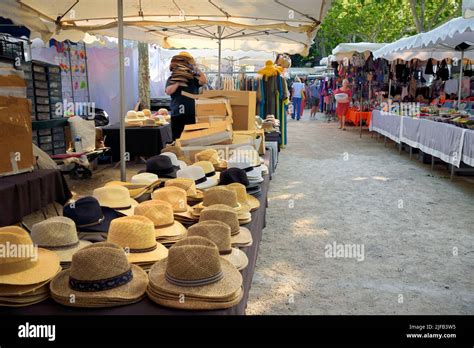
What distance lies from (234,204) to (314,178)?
522cm

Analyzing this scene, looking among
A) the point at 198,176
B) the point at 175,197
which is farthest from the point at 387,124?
the point at 175,197

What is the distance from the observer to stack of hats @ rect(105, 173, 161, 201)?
2.89m

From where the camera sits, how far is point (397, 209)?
18.9ft

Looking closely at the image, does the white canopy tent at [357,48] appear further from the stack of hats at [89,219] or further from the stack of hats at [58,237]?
the stack of hats at [58,237]

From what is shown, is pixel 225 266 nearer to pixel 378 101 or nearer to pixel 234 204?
pixel 234 204

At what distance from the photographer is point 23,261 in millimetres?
1650

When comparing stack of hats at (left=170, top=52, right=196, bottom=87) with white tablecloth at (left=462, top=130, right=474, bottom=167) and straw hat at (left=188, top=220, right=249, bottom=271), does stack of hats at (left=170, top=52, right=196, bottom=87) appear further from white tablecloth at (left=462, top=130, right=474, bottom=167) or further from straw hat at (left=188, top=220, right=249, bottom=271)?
straw hat at (left=188, top=220, right=249, bottom=271)

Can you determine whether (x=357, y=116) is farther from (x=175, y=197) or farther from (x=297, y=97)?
(x=175, y=197)

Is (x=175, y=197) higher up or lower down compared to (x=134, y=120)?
lower down

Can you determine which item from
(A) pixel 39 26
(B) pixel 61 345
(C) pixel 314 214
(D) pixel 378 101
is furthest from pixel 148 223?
(D) pixel 378 101

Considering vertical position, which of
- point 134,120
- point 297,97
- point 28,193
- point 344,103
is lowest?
point 28,193

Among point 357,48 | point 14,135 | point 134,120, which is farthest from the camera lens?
point 357,48

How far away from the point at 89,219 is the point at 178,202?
1.76 ft

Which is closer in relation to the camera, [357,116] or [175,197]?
[175,197]
